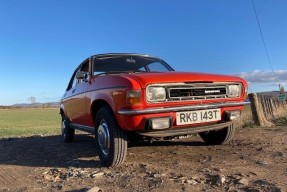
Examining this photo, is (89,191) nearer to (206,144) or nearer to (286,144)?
(206,144)

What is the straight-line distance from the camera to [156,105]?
4535 mm

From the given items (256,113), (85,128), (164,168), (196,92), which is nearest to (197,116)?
(196,92)

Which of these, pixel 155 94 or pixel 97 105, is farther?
pixel 97 105

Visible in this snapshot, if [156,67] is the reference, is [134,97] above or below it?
below

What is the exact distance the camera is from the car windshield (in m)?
6.16

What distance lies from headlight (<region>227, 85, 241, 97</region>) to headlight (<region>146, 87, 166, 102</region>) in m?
1.19

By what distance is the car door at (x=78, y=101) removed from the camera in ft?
20.5

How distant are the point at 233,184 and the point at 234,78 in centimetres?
209

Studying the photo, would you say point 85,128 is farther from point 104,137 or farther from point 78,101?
point 104,137

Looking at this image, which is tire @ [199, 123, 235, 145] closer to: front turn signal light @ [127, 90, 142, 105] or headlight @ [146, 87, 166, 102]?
headlight @ [146, 87, 166, 102]

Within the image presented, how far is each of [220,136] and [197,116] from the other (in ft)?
5.38

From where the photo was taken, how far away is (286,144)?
5969 mm

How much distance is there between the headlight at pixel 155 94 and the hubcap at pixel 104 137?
0.84 meters

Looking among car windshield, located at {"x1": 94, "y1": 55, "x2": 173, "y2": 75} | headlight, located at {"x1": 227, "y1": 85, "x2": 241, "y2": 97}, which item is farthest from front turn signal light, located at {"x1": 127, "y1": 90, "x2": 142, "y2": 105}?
car windshield, located at {"x1": 94, "y1": 55, "x2": 173, "y2": 75}
